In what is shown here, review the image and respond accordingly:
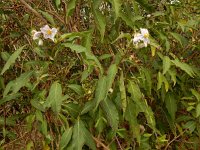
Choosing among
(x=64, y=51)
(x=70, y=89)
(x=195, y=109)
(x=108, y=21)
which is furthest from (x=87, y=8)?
(x=195, y=109)

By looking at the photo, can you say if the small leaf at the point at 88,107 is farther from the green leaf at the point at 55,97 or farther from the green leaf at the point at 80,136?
the green leaf at the point at 55,97

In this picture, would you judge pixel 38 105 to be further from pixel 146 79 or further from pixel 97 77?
pixel 146 79

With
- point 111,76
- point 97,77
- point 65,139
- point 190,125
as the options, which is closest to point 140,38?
point 111,76

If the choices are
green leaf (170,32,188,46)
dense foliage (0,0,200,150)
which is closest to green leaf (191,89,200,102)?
dense foliage (0,0,200,150)

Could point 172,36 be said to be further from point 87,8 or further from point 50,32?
point 50,32

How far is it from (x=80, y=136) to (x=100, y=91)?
270 millimetres

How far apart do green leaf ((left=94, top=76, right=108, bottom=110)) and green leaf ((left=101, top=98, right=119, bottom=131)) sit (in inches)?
3.7

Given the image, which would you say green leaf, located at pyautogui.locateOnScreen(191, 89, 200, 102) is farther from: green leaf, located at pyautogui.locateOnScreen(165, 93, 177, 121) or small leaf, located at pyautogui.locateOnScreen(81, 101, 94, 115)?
small leaf, located at pyautogui.locateOnScreen(81, 101, 94, 115)

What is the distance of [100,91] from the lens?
5.91 feet

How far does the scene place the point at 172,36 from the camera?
256 cm

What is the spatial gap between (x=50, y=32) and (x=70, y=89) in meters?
0.39

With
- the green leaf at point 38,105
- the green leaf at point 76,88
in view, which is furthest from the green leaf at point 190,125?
the green leaf at point 38,105

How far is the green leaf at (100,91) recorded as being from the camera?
5.85 ft

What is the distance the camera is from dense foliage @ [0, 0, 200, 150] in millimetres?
1870
